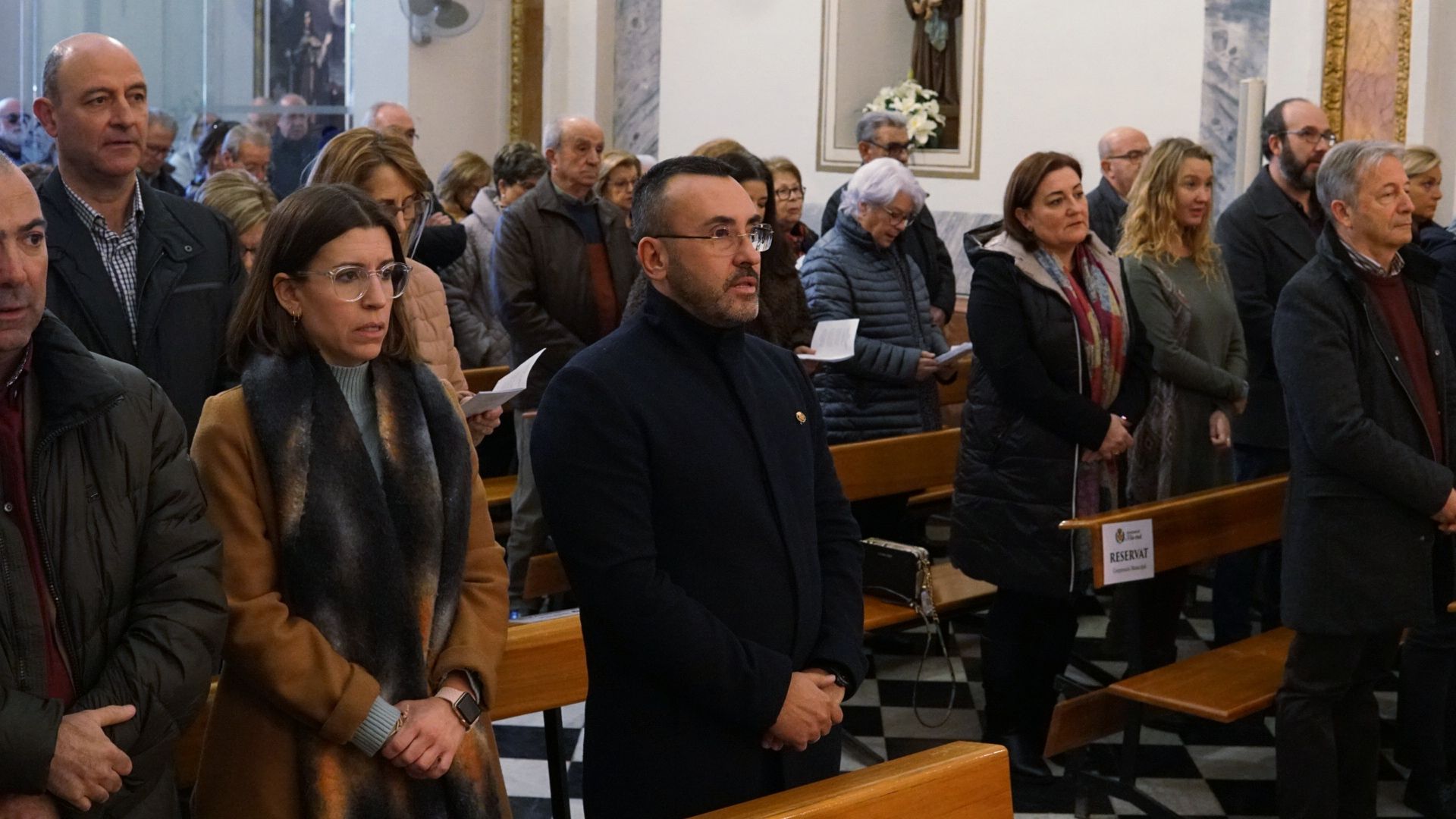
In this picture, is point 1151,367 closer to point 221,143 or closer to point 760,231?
point 760,231

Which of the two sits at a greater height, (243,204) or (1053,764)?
(243,204)

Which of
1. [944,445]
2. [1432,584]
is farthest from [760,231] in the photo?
[944,445]

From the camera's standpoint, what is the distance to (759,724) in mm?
2420

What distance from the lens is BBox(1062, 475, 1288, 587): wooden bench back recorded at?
399 cm

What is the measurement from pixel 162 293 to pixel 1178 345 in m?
2.86

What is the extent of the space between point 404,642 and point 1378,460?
2150mm

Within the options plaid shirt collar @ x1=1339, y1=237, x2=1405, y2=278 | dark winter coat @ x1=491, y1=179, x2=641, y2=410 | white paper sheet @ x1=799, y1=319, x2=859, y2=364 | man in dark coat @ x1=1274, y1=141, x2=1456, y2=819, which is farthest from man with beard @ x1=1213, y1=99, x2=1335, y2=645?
dark winter coat @ x1=491, y1=179, x2=641, y2=410

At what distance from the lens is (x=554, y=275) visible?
5.39 metres

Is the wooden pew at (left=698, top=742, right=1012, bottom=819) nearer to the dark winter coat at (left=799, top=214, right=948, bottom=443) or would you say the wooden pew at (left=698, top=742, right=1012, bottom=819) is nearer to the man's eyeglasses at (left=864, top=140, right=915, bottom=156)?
the dark winter coat at (left=799, top=214, right=948, bottom=443)

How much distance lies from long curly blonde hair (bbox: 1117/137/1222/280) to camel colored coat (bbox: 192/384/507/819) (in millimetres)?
3185

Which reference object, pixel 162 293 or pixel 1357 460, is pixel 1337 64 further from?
pixel 162 293

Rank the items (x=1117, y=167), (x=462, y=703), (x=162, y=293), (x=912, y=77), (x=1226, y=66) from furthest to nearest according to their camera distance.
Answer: (x=912, y=77) < (x=1226, y=66) < (x=1117, y=167) < (x=162, y=293) < (x=462, y=703)

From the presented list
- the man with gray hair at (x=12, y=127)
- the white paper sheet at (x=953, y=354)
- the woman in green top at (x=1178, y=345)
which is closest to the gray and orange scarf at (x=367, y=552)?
the white paper sheet at (x=953, y=354)

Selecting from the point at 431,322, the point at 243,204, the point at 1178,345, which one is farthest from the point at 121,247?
the point at 1178,345
